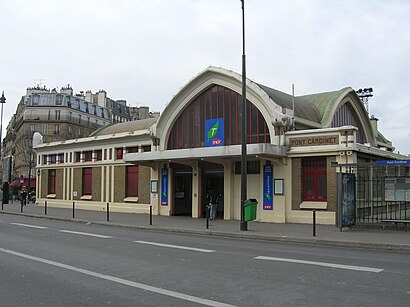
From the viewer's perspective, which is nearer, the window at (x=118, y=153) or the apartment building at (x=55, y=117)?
the window at (x=118, y=153)

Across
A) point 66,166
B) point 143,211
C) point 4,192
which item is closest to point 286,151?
point 143,211

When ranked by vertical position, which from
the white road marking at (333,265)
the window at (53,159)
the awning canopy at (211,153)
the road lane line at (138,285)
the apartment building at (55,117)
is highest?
the apartment building at (55,117)

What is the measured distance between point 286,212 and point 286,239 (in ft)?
21.4

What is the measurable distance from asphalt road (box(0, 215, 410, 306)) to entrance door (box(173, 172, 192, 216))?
1428cm

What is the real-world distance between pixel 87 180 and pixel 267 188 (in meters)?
17.3

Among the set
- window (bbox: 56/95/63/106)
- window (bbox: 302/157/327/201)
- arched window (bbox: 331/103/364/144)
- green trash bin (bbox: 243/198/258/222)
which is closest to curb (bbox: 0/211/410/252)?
green trash bin (bbox: 243/198/258/222)

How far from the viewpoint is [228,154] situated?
69.9 feet

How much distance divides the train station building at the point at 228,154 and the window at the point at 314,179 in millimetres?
48

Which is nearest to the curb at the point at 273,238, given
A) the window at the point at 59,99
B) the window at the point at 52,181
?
the window at the point at 52,181

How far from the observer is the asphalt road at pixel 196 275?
6570 millimetres

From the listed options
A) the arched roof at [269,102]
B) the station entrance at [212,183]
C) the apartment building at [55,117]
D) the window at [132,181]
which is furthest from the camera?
the apartment building at [55,117]

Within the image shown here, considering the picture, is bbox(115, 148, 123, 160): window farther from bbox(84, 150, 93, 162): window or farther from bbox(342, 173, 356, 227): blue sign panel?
bbox(342, 173, 356, 227): blue sign panel

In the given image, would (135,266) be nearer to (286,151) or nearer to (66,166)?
(286,151)

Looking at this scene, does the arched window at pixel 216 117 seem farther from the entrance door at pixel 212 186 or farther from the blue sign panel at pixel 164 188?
the entrance door at pixel 212 186
